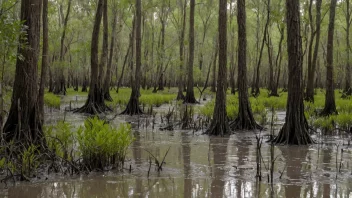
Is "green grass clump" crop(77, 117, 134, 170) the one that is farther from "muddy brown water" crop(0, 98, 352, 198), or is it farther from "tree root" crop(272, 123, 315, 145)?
"tree root" crop(272, 123, 315, 145)

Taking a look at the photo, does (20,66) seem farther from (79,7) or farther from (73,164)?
(79,7)

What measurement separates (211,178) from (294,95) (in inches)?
138

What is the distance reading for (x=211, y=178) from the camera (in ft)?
15.1

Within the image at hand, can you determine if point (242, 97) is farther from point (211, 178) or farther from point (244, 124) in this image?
point (211, 178)

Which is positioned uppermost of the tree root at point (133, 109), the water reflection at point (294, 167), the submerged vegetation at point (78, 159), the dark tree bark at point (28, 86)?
the dark tree bark at point (28, 86)

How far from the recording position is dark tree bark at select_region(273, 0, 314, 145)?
282 inches

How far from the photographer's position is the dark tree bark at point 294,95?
716 centimetres

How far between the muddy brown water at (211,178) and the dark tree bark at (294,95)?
381 mm

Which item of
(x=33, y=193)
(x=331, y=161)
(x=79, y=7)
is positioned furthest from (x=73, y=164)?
(x=79, y=7)

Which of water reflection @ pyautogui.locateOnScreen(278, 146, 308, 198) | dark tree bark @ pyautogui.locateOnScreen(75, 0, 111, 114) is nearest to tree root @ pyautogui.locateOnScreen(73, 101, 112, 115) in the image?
dark tree bark @ pyautogui.locateOnScreen(75, 0, 111, 114)

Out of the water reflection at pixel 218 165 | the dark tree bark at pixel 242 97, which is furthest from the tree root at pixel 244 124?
the water reflection at pixel 218 165

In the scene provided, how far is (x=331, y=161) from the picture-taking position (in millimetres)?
5652

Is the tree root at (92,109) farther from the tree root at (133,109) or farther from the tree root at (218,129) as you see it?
the tree root at (218,129)

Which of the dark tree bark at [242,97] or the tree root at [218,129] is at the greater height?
the dark tree bark at [242,97]
